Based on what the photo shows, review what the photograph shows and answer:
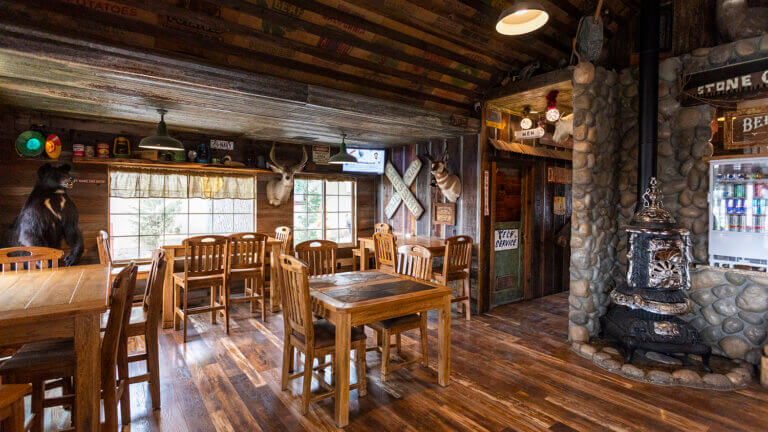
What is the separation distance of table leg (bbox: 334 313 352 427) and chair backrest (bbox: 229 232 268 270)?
2.27 metres

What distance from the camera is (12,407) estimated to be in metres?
1.35

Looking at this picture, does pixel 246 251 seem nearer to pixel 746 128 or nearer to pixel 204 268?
pixel 204 268

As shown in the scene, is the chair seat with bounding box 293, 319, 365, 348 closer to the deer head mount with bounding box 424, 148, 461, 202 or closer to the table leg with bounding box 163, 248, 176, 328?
the table leg with bounding box 163, 248, 176, 328

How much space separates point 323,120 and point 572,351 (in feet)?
→ 11.6

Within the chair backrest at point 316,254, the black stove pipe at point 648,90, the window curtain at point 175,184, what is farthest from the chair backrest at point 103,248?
the black stove pipe at point 648,90

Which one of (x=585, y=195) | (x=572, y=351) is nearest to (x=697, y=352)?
(x=572, y=351)

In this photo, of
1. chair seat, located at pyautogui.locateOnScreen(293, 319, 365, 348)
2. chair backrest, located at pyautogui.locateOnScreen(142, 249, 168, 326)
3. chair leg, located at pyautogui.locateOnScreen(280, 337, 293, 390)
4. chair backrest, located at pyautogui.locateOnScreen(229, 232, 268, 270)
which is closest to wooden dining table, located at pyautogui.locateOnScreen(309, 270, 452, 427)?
chair seat, located at pyautogui.locateOnScreen(293, 319, 365, 348)

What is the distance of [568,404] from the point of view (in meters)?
2.67

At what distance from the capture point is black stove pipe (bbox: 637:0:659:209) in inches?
136

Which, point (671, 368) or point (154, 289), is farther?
point (671, 368)

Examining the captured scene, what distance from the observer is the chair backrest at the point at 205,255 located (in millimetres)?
3934

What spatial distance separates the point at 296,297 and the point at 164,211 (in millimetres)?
3667

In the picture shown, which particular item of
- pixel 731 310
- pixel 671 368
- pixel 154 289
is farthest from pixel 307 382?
pixel 731 310

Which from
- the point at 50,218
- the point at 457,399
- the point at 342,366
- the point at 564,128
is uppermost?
the point at 564,128
